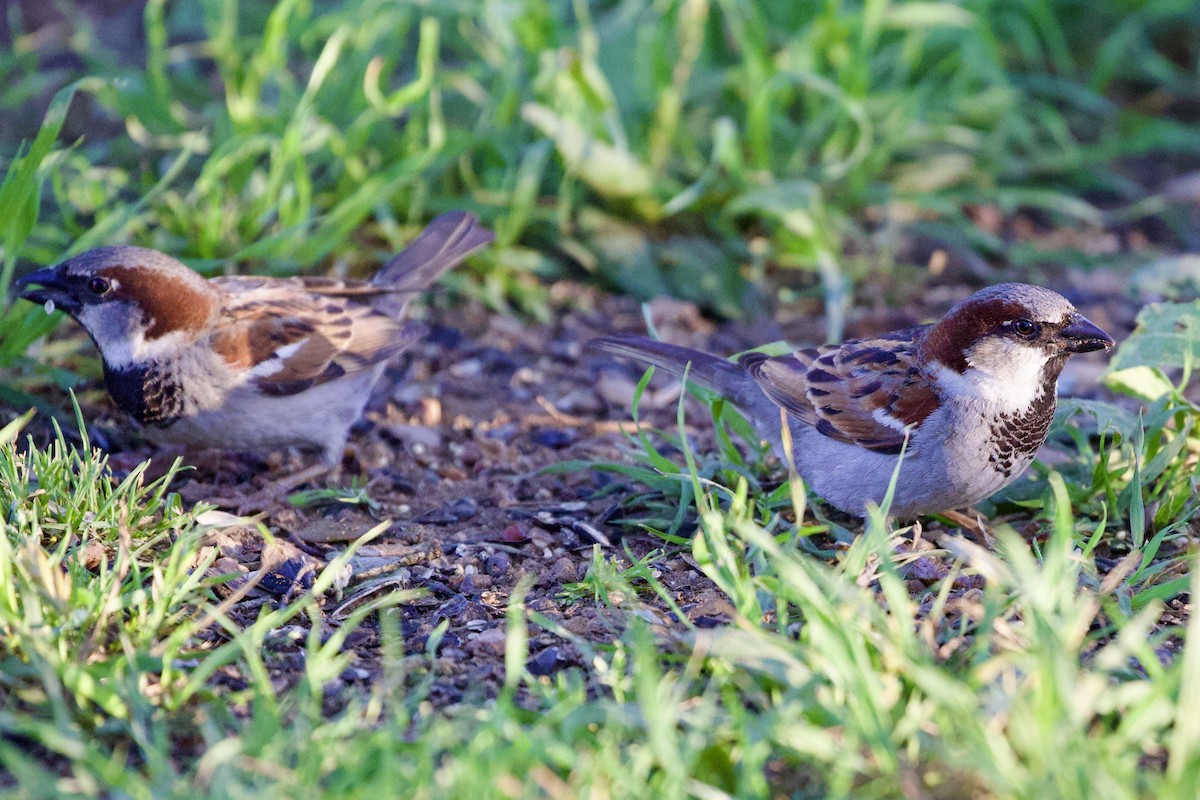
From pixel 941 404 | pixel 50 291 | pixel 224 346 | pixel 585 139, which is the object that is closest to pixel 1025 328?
pixel 941 404

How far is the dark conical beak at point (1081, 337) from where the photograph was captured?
3.83 meters

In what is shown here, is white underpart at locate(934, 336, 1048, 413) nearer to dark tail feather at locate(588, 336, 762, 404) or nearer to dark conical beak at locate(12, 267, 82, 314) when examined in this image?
dark tail feather at locate(588, 336, 762, 404)

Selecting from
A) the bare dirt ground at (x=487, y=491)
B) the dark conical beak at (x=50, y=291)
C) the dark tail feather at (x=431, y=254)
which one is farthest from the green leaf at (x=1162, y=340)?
the dark conical beak at (x=50, y=291)

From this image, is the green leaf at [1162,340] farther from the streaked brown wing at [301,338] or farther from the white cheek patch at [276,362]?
the white cheek patch at [276,362]

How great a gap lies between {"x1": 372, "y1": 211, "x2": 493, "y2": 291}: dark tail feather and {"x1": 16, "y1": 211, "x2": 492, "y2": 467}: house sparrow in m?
0.26

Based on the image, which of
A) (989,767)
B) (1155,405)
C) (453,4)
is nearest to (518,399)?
(453,4)

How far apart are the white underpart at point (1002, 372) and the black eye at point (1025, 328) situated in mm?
33

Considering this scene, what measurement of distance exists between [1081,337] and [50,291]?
11.5 ft

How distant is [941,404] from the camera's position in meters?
3.99

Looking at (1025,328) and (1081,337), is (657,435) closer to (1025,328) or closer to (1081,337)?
(1025,328)

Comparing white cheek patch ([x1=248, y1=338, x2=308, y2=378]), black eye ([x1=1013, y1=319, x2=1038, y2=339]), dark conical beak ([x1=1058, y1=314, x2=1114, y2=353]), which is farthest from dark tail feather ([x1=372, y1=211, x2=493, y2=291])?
dark conical beak ([x1=1058, y1=314, x2=1114, y2=353])

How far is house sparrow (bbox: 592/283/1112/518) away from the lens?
3.88m

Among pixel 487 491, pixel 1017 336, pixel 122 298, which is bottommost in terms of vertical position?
pixel 487 491

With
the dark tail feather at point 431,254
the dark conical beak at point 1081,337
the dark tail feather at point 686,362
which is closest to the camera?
the dark conical beak at point 1081,337
